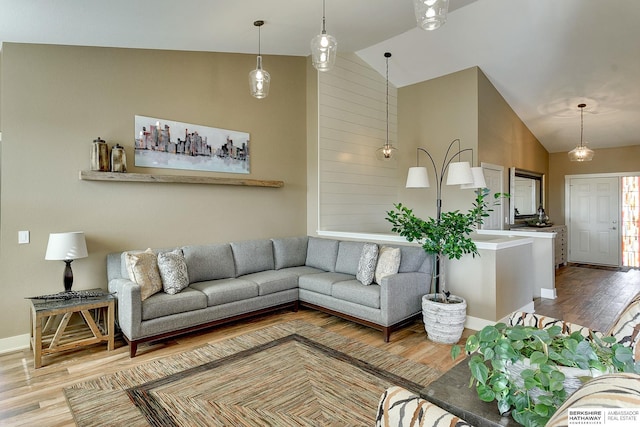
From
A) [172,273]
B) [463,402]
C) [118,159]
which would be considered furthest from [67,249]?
[463,402]

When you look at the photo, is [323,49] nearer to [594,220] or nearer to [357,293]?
[357,293]

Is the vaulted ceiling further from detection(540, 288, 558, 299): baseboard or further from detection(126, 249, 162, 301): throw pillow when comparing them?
detection(540, 288, 558, 299): baseboard

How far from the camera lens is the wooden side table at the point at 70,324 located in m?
2.92

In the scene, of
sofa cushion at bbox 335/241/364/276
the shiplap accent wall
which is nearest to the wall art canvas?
the shiplap accent wall

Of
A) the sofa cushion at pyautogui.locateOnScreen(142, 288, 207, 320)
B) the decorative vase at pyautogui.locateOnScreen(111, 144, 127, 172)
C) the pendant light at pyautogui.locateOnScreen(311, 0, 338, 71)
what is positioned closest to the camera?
the pendant light at pyautogui.locateOnScreen(311, 0, 338, 71)

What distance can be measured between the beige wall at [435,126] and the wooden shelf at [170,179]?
8.49 ft

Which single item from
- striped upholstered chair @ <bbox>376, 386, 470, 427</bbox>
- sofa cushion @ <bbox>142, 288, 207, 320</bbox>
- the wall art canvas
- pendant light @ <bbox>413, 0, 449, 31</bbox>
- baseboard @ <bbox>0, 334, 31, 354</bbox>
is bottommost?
baseboard @ <bbox>0, 334, 31, 354</bbox>

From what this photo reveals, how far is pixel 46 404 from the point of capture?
7.82ft

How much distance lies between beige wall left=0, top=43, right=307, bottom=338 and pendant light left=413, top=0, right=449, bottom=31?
10.1 feet

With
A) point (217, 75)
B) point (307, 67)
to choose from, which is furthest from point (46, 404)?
point (307, 67)

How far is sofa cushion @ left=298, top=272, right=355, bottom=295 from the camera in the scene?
159 inches

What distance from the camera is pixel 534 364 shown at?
3.78 feet

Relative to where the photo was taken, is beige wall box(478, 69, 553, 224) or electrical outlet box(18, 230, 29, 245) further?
beige wall box(478, 69, 553, 224)

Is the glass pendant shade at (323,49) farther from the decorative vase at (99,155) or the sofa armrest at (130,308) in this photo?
the sofa armrest at (130,308)
